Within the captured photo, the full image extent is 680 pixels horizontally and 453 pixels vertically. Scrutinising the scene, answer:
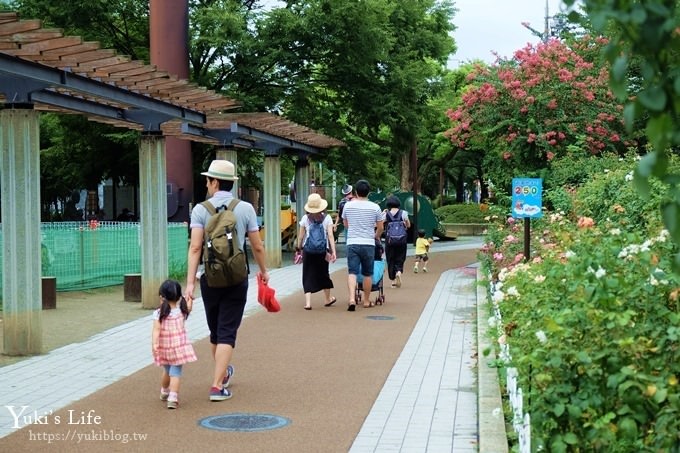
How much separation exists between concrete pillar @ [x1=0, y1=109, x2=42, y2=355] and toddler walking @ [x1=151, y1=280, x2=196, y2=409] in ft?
9.99

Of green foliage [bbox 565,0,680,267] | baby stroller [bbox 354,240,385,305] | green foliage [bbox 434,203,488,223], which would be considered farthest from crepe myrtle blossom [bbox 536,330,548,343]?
green foliage [bbox 434,203,488,223]

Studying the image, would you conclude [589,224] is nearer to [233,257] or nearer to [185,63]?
[233,257]

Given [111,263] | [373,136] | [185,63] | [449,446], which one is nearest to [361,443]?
[449,446]

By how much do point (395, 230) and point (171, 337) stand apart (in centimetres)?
967

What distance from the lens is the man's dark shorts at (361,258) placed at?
13352 millimetres

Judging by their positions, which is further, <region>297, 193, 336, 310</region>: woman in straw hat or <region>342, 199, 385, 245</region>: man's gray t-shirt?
<region>297, 193, 336, 310</region>: woman in straw hat

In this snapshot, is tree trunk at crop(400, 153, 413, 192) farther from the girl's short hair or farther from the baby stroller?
the girl's short hair

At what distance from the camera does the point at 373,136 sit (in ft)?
122

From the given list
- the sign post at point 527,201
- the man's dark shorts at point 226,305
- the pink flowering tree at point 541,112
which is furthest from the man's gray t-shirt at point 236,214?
the pink flowering tree at point 541,112

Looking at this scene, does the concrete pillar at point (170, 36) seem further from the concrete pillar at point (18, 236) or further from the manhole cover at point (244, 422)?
the manhole cover at point (244, 422)

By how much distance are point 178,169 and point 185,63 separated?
3.18 meters

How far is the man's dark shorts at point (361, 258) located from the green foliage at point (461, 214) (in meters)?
31.2

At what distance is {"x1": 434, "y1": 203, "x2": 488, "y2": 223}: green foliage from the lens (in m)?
44.9

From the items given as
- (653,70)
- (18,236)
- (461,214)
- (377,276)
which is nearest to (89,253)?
(377,276)
